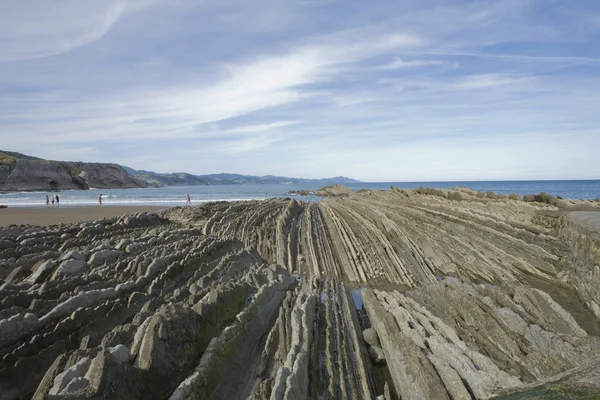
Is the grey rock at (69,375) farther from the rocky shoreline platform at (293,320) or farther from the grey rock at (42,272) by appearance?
the grey rock at (42,272)

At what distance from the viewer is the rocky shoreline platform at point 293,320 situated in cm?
479

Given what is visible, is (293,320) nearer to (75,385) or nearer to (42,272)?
(75,385)

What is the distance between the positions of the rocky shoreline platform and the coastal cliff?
8692 centimetres

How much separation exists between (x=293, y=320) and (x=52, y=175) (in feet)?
327

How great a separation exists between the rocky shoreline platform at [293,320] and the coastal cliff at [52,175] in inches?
3422

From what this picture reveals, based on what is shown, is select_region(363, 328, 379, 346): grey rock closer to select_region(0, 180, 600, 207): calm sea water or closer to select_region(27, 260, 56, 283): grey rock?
select_region(27, 260, 56, 283): grey rock

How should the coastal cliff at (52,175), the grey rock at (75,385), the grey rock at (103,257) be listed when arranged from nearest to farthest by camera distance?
1. the grey rock at (75,385)
2. the grey rock at (103,257)
3. the coastal cliff at (52,175)

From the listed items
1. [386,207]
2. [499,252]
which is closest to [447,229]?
[499,252]

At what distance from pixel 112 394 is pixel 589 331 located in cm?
1047

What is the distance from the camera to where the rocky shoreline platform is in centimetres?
479

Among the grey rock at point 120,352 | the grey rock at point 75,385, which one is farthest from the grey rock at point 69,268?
the grey rock at point 75,385

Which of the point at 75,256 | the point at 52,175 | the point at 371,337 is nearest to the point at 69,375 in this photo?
the point at 75,256

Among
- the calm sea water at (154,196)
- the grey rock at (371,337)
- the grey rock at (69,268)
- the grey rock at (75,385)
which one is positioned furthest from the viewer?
the calm sea water at (154,196)

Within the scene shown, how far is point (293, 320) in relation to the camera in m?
7.41
